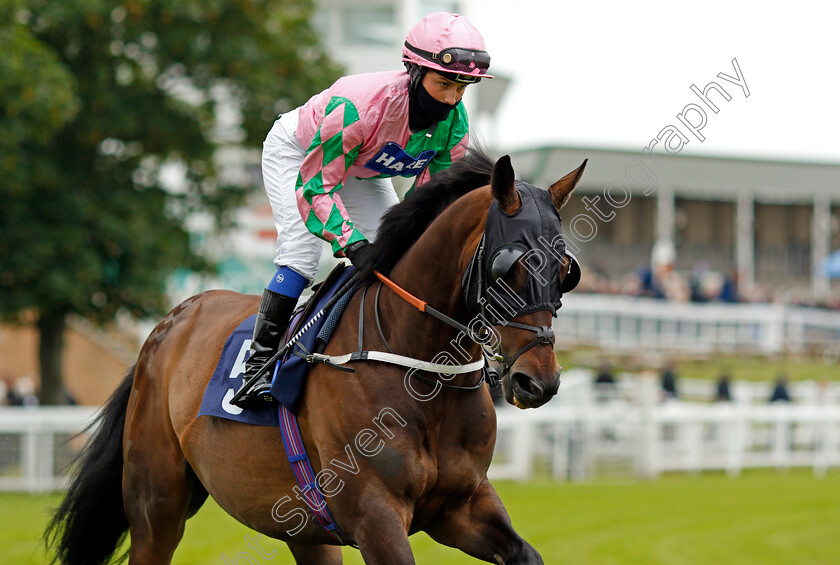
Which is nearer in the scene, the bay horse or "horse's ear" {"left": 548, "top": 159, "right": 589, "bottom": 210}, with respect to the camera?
the bay horse

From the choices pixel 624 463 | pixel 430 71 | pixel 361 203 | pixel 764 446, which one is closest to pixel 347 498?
pixel 361 203

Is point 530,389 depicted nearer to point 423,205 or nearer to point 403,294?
point 403,294

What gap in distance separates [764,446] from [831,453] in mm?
991

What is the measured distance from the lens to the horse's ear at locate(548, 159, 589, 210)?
10.6ft

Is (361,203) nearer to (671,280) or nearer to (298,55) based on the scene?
(298,55)

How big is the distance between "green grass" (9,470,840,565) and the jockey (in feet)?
10.8

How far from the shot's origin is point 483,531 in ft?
11.0

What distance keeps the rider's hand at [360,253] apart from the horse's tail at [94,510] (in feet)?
5.87

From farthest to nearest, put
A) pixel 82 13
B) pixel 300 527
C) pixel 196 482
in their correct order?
pixel 82 13
pixel 196 482
pixel 300 527

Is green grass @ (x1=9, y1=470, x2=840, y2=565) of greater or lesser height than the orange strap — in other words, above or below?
below

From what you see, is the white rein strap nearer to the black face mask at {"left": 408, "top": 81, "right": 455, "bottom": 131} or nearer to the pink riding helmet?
the black face mask at {"left": 408, "top": 81, "right": 455, "bottom": 131}

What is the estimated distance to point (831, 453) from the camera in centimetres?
1376

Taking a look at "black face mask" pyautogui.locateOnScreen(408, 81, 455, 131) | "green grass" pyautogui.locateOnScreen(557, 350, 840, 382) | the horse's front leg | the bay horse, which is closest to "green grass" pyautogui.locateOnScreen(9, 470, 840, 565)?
the bay horse

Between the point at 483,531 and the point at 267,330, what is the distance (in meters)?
1.07
